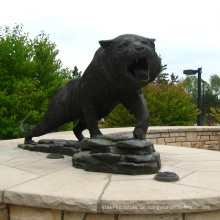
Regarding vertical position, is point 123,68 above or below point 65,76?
below

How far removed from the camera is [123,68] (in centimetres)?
263

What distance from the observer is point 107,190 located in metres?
2.06

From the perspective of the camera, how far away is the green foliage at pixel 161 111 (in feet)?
36.8

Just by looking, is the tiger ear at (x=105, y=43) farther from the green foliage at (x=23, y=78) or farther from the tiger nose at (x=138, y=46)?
the green foliage at (x=23, y=78)

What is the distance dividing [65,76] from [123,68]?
7.10 m

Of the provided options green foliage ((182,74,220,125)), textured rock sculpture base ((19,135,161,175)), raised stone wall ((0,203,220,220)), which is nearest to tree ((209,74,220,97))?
green foliage ((182,74,220,125))

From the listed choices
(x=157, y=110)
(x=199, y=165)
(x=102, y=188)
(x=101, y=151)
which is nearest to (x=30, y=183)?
(x=102, y=188)

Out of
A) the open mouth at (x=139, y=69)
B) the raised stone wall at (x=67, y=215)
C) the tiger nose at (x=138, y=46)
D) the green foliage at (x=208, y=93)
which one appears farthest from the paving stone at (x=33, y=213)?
the green foliage at (x=208, y=93)

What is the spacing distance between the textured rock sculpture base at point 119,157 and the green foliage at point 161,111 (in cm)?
806

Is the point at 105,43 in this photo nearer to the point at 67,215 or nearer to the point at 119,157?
the point at 119,157

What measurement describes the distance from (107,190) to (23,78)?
291 inches

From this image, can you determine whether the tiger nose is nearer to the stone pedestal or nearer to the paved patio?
the stone pedestal

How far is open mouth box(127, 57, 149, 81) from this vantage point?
8.61 feet

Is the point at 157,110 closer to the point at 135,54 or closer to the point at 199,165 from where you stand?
the point at 199,165
